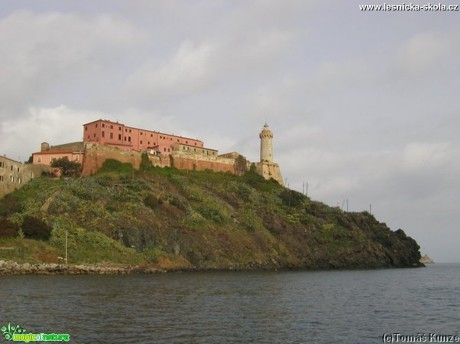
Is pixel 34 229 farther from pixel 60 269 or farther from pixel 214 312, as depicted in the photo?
pixel 214 312

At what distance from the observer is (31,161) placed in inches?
4284

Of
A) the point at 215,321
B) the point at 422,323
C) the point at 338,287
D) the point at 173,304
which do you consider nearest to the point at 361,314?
the point at 422,323

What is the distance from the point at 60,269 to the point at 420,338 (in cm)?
5116

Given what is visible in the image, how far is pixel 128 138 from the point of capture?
116000mm

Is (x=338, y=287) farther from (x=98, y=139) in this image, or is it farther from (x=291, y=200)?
(x=98, y=139)

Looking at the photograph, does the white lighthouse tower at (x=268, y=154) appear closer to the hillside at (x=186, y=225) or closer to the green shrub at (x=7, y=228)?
the hillside at (x=186, y=225)

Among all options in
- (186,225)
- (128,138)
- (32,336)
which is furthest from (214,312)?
(128,138)

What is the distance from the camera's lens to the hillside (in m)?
74.6

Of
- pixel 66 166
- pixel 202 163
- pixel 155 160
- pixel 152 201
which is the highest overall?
pixel 202 163

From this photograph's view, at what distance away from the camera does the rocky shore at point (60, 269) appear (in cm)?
6397

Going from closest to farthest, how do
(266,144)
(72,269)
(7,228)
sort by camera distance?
(72,269), (7,228), (266,144)

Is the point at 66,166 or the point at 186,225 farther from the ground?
the point at 66,166

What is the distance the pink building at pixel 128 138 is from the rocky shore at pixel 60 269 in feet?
145

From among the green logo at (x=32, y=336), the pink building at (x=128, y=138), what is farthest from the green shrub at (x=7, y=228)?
the green logo at (x=32, y=336)
